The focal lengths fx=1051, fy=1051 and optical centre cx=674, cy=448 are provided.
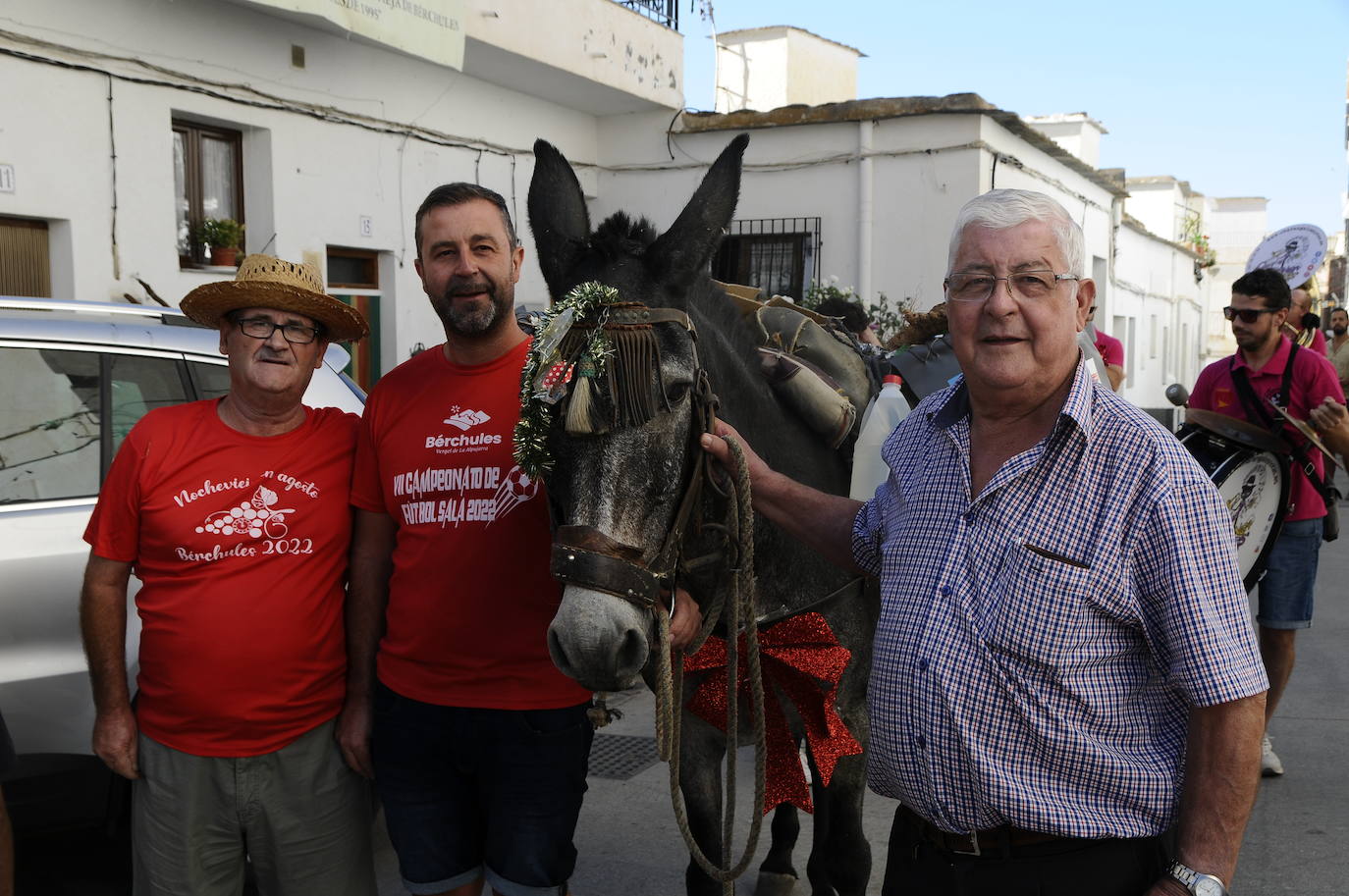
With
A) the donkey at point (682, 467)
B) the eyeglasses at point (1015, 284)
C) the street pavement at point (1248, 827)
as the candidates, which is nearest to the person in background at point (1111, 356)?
the street pavement at point (1248, 827)

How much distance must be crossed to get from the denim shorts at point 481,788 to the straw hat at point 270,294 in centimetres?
96

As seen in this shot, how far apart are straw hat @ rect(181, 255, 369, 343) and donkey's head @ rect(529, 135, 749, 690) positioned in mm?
676

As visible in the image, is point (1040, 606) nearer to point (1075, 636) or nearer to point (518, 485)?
point (1075, 636)

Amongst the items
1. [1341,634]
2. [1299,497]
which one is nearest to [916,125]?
[1341,634]

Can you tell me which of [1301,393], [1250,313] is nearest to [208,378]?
[1250,313]

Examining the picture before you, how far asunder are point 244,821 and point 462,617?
27.4 inches

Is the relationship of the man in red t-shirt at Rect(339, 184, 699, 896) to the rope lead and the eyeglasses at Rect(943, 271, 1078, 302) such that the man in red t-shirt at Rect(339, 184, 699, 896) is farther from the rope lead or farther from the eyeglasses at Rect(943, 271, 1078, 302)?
the eyeglasses at Rect(943, 271, 1078, 302)

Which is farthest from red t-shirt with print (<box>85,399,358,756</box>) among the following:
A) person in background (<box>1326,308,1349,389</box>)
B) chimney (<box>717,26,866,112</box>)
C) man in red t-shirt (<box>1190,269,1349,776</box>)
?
chimney (<box>717,26,866,112</box>)

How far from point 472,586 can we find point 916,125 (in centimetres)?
1116

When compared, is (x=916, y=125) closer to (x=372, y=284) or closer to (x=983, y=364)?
(x=372, y=284)

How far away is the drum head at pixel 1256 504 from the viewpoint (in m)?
4.67

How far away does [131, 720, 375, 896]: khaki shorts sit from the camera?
7.98ft

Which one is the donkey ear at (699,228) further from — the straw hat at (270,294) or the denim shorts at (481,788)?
the denim shorts at (481,788)

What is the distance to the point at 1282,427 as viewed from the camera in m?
4.75
